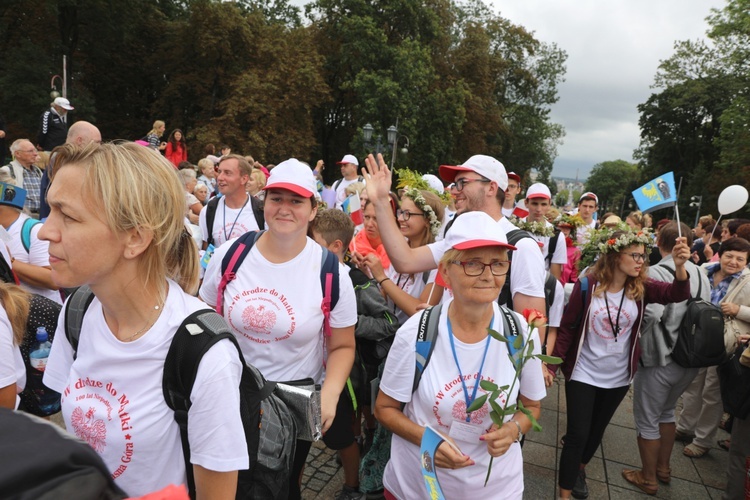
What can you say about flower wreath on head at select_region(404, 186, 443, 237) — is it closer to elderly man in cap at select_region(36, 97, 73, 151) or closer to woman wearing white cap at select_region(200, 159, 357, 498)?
woman wearing white cap at select_region(200, 159, 357, 498)

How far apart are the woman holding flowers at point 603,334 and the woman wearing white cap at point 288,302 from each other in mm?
2054

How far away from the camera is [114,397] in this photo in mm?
1571

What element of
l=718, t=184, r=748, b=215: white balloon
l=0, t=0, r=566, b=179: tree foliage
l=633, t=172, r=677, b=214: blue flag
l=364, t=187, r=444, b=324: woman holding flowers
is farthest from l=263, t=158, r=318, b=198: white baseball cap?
l=0, t=0, r=566, b=179: tree foliage

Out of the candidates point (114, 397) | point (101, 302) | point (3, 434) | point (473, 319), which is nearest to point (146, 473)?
point (114, 397)

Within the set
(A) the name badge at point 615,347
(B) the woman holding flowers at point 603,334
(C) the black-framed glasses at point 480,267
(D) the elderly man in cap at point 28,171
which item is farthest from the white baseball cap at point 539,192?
(D) the elderly man in cap at point 28,171

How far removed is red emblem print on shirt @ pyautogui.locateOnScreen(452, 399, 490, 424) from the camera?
7.38 feet

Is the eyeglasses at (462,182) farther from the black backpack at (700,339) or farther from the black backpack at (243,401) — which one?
the black backpack at (700,339)

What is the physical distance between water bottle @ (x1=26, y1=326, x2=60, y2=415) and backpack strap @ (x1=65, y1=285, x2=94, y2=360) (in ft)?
3.90

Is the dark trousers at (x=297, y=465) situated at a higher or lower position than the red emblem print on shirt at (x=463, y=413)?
lower

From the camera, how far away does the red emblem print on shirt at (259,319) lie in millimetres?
2555

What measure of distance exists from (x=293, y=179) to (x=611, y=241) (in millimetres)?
2625

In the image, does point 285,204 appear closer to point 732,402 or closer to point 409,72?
point 732,402

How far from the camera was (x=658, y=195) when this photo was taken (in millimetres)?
4141

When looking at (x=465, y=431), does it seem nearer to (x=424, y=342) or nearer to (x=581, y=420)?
(x=424, y=342)
